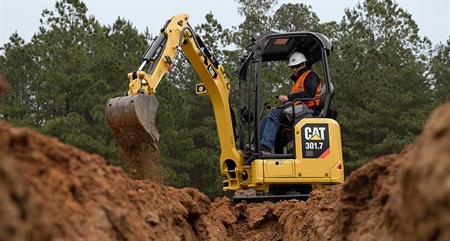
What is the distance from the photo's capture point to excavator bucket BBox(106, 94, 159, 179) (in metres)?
9.48

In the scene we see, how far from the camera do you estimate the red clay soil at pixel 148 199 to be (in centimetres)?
258

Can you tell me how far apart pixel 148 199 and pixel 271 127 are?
5.66 meters

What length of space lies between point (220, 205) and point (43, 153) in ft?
24.2

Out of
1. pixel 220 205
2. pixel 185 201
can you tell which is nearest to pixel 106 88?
pixel 220 205

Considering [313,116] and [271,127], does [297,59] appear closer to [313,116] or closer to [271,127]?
[313,116]

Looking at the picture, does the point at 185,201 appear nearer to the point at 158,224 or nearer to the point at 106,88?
the point at 158,224

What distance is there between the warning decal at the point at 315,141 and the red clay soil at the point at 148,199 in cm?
359

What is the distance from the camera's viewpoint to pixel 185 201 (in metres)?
6.73

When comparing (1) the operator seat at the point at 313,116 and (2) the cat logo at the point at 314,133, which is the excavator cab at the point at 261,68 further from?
(2) the cat logo at the point at 314,133

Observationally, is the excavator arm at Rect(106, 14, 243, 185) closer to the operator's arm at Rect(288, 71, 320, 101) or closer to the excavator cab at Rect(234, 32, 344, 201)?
the excavator cab at Rect(234, 32, 344, 201)

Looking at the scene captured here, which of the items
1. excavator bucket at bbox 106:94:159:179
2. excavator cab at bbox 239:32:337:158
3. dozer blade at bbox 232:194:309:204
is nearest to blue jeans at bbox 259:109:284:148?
excavator cab at bbox 239:32:337:158

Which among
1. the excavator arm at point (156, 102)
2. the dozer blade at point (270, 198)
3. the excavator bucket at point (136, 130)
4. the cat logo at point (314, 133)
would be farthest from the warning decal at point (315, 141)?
the excavator bucket at point (136, 130)

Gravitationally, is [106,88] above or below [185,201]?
above

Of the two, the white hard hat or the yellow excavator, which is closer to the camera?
the yellow excavator
